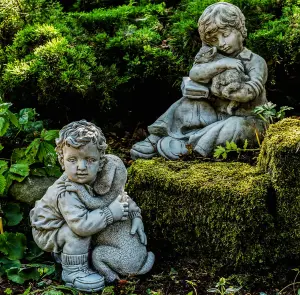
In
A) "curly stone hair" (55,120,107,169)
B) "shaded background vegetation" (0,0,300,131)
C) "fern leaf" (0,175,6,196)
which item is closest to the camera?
"curly stone hair" (55,120,107,169)

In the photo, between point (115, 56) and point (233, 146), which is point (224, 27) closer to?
point (233, 146)

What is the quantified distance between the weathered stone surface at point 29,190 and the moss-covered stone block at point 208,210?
782 mm

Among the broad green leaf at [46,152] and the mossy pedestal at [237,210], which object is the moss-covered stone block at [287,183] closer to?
the mossy pedestal at [237,210]

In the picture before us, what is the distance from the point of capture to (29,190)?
543cm

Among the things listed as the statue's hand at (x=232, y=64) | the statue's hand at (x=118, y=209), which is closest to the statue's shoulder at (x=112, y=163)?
the statue's hand at (x=118, y=209)

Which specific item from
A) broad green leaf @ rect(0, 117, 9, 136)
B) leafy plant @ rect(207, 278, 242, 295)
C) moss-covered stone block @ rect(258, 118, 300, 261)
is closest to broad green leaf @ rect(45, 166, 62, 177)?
broad green leaf @ rect(0, 117, 9, 136)

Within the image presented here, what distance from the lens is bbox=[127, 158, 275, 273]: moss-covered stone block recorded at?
4.60 metres

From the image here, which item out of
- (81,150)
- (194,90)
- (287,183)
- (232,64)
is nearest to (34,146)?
(81,150)

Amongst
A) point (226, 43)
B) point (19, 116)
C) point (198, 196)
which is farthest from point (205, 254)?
point (19, 116)

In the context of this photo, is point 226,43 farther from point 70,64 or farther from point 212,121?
point 70,64

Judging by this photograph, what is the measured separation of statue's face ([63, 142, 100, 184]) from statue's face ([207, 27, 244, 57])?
1.66 meters

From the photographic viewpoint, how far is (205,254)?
4867 millimetres

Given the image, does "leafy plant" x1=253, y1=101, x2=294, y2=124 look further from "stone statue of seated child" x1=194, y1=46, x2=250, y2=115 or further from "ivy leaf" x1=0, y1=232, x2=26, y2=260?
"ivy leaf" x1=0, y1=232, x2=26, y2=260

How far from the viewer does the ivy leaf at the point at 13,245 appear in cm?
497
